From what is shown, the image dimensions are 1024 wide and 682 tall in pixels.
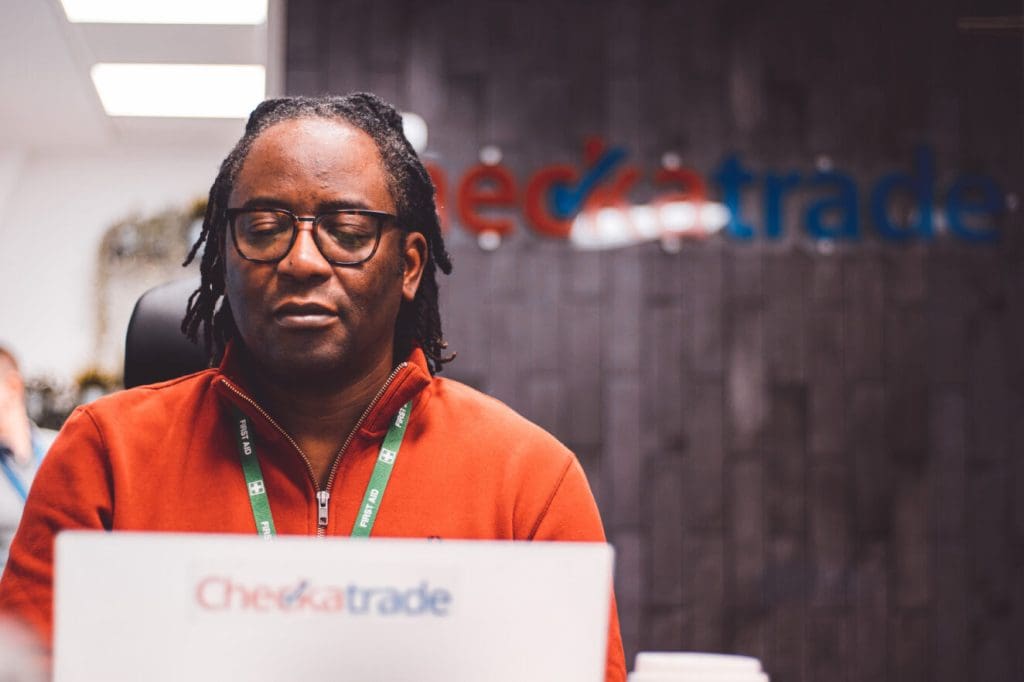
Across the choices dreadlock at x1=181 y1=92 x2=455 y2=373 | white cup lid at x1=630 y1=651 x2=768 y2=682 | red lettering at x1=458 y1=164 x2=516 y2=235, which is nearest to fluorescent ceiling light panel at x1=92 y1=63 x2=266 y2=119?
red lettering at x1=458 y1=164 x2=516 y2=235

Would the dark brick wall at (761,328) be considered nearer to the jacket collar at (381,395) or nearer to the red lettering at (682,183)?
the red lettering at (682,183)

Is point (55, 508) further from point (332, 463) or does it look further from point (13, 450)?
point (13, 450)

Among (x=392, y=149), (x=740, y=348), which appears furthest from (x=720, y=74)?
(x=392, y=149)

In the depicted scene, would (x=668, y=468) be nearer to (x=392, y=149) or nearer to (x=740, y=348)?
(x=740, y=348)

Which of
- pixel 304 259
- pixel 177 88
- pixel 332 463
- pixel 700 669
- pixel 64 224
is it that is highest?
pixel 177 88

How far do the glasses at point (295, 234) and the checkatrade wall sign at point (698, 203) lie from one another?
2.60m

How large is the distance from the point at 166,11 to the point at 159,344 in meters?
2.54

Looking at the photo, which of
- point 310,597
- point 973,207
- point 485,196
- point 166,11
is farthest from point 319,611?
point 973,207

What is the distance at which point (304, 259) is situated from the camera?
3.76 feet

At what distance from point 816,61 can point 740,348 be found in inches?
44.8

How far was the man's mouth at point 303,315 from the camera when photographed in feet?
3.82

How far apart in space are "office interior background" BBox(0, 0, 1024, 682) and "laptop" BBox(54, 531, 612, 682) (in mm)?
3111

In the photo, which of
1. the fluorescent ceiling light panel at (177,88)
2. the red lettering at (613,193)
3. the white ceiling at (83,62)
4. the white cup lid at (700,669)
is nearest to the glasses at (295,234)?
the white cup lid at (700,669)

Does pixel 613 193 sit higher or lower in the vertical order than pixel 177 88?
lower
